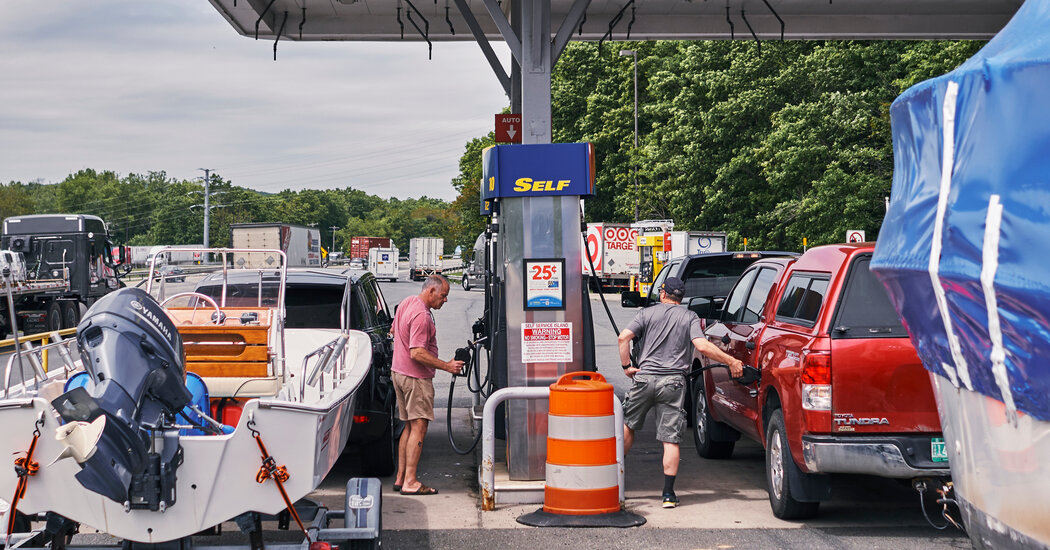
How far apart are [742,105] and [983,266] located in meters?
38.2

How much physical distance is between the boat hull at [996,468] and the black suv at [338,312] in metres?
5.76

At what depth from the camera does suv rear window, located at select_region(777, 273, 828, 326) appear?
7434 millimetres

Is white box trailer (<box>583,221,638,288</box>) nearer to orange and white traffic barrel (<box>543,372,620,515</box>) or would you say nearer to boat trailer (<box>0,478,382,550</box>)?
orange and white traffic barrel (<box>543,372,620,515</box>)

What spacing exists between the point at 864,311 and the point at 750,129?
35285 mm

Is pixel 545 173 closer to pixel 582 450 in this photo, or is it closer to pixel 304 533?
pixel 582 450

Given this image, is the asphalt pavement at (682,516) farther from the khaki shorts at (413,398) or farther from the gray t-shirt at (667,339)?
the gray t-shirt at (667,339)

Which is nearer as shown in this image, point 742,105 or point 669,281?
point 669,281

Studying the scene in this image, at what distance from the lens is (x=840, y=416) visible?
6840 millimetres

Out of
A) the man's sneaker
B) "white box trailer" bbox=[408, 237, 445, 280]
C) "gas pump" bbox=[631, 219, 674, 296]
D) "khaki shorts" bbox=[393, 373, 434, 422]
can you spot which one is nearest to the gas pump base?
the man's sneaker

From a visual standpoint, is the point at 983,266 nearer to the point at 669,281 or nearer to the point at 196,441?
the point at 196,441

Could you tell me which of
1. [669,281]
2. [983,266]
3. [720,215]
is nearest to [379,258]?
[720,215]

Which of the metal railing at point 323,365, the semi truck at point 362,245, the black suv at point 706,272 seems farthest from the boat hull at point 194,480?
the semi truck at point 362,245

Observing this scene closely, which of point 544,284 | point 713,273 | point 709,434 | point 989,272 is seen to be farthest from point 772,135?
point 989,272

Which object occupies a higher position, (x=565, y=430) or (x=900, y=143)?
(x=900, y=143)
